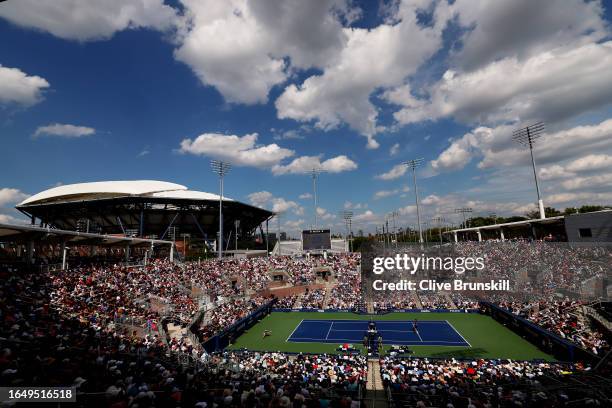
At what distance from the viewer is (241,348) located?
25.9 meters

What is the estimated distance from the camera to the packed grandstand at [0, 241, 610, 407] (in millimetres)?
10484

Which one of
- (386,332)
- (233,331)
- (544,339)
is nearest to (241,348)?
(233,331)

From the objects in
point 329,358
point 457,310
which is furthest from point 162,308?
point 457,310

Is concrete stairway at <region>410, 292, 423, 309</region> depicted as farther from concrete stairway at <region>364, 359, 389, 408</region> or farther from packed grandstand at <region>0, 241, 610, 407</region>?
concrete stairway at <region>364, 359, 389, 408</region>

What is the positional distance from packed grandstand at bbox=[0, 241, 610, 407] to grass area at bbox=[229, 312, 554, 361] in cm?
95

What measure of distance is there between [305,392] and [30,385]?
7849mm

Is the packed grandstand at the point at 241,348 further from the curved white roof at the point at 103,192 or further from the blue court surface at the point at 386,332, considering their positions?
the curved white roof at the point at 103,192

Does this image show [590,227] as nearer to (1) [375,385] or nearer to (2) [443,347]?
(2) [443,347]

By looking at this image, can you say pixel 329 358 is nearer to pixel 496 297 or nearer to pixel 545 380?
pixel 545 380

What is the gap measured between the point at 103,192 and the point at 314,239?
45.0 meters

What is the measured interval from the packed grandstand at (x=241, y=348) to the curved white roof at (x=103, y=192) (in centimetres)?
2801

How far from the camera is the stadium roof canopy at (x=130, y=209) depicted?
63.9 meters

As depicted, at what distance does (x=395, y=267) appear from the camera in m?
13.9

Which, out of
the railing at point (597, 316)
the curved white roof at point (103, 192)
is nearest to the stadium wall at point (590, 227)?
the railing at point (597, 316)
